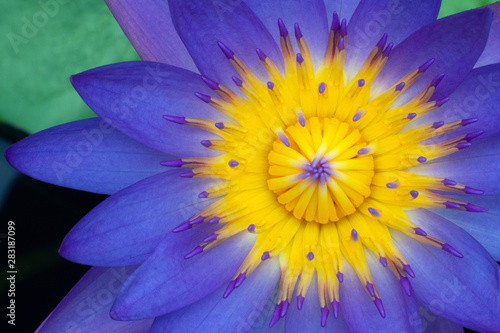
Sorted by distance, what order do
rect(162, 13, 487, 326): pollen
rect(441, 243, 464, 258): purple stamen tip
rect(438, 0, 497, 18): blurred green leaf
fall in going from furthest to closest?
rect(438, 0, 497, 18): blurred green leaf, rect(162, 13, 487, 326): pollen, rect(441, 243, 464, 258): purple stamen tip

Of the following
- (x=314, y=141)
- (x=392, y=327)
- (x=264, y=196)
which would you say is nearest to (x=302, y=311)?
(x=392, y=327)

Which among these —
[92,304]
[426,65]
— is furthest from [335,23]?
[92,304]

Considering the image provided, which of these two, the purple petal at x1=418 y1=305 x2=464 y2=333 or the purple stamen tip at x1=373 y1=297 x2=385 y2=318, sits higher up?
the purple stamen tip at x1=373 y1=297 x2=385 y2=318

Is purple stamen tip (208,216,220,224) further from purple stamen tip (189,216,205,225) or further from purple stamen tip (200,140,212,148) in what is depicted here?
purple stamen tip (200,140,212,148)

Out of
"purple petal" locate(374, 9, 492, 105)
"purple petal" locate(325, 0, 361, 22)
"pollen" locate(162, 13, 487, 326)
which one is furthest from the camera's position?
"purple petal" locate(325, 0, 361, 22)

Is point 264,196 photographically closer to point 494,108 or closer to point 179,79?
point 179,79

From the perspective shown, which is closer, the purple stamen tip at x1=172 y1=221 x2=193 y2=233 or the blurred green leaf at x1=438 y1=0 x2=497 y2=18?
the purple stamen tip at x1=172 y1=221 x2=193 y2=233

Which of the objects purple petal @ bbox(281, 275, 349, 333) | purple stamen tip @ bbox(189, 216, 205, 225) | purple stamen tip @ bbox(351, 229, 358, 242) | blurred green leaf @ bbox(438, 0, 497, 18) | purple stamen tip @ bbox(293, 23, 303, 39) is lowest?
purple petal @ bbox(281, 275, 349, 333)

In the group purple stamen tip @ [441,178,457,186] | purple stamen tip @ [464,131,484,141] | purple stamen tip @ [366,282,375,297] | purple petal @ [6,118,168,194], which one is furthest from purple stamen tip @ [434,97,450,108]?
purple petal @ [6,118,168,194]
